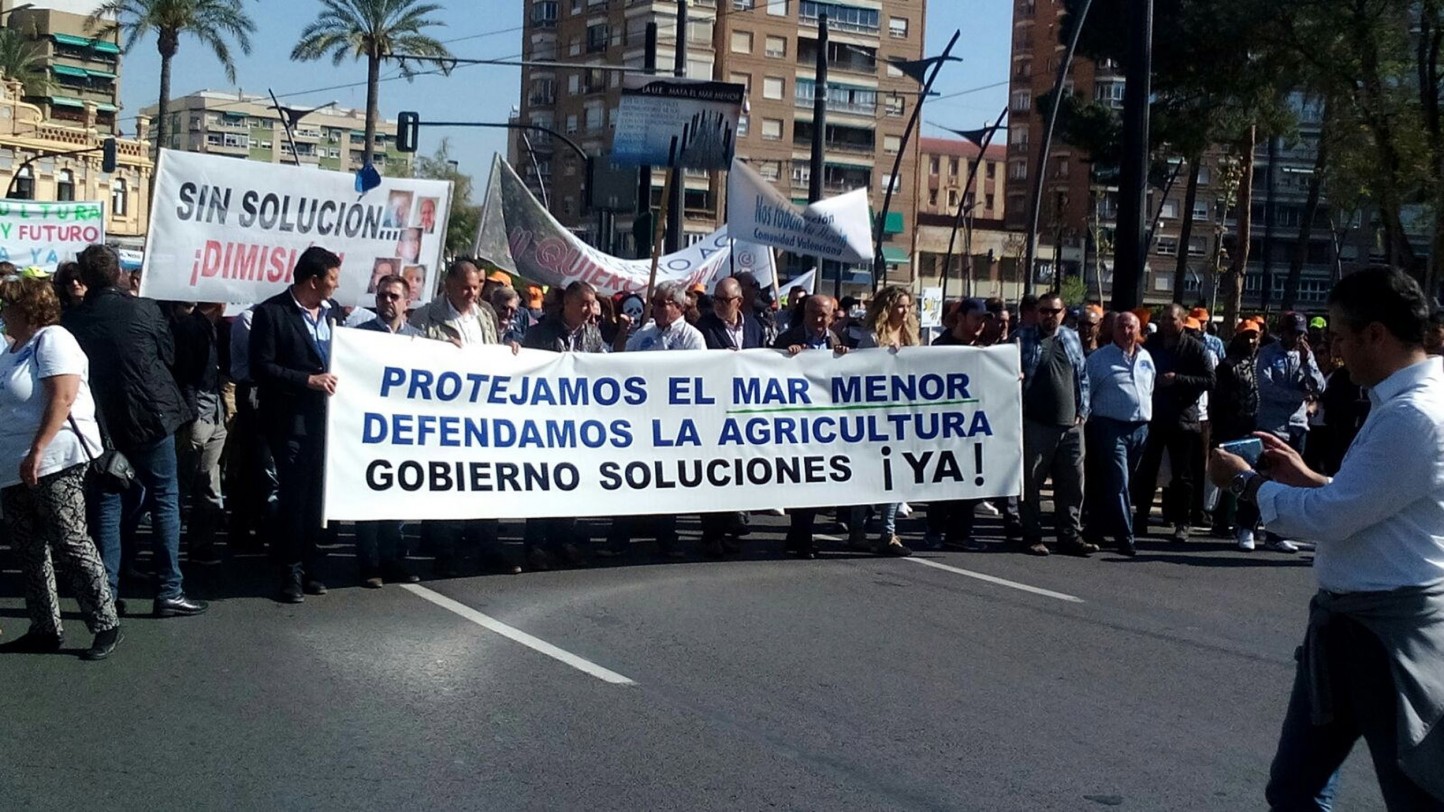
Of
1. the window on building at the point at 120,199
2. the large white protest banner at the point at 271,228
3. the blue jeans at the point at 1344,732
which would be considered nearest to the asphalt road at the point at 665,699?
the blue jeans at the point at 1344,732

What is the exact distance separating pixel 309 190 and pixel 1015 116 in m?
89.2

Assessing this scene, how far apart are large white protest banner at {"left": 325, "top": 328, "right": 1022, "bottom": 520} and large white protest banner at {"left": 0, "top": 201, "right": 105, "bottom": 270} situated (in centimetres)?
850

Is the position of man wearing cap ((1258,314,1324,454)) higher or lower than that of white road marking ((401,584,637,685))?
higher

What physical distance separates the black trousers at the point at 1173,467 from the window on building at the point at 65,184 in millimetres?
79706

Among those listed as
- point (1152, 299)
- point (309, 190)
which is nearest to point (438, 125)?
point (309, 190)

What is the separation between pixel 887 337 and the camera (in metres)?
11.5

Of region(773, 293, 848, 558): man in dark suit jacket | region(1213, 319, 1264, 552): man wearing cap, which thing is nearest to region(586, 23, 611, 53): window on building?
region(1213, 319, 1264, 552): man wearing cap

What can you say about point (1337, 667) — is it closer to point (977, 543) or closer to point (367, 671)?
point (367, 671)

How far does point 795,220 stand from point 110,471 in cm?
968

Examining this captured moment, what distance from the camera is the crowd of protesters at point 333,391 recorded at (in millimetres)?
7340

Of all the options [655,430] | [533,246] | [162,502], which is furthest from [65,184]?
[162,502]

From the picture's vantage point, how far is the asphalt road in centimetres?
558

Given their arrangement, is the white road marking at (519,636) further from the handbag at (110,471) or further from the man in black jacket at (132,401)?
the handbag at (110,471)

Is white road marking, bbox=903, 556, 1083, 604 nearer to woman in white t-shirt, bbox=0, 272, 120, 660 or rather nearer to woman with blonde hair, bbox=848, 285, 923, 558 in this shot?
woman with blonde hair, bbox=848, 285, 923, 558
